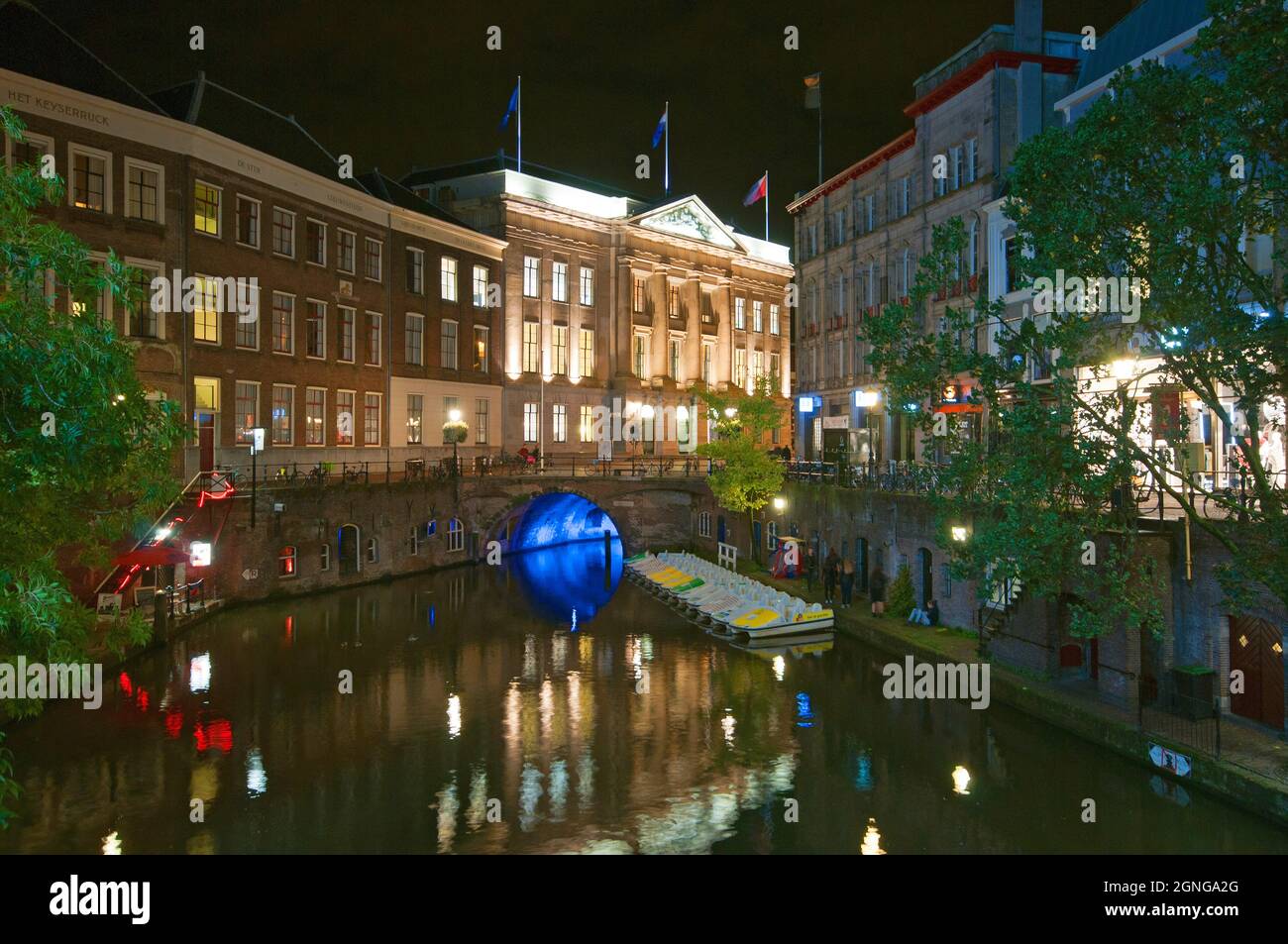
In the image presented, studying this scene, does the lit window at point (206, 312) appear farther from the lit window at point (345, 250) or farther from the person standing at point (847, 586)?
the person standing at point (847, 586)

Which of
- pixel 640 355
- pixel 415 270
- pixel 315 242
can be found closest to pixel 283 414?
pixel 315 242

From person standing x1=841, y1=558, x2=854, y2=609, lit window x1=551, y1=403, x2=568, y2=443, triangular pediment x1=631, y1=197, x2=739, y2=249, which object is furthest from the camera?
triangular pediment x1=631, y1=197, x2=739, y2=249

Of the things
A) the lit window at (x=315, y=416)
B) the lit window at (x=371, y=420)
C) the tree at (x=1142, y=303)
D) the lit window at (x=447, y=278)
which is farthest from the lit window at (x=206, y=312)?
the tree at (x=1142, y=303)

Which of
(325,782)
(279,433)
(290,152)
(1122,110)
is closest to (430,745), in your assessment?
(325,782)

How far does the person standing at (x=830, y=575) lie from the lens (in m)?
36.6

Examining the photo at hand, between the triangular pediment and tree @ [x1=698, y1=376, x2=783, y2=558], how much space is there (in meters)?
22.8

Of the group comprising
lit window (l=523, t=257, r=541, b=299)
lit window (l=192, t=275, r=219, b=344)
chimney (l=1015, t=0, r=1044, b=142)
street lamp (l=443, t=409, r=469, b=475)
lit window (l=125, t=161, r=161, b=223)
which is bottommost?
street lamp (l=443, t=409, r=469, b=475)

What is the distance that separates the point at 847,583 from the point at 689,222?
44.9 meters

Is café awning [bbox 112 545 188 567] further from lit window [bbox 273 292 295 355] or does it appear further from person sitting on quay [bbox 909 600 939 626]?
person sitting on quay [bbox 909 600 939 626]

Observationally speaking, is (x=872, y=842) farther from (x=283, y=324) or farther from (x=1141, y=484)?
(x=283, y=324)

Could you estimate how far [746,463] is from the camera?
46.8m

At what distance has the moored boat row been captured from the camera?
32938mm

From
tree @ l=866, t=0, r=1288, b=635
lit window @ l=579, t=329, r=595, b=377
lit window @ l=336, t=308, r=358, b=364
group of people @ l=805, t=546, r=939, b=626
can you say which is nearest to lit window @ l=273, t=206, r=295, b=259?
lit window @ l=336, t=308, r=358, b=364
